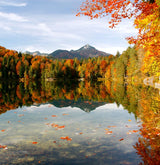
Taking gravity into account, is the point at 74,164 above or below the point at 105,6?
below

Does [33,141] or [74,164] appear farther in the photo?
[33,141]

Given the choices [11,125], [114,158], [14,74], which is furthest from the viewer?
[14,74]

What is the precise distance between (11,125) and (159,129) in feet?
30.1

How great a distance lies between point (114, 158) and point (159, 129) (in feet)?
13.6

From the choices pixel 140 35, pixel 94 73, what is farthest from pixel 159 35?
pixel 94 73

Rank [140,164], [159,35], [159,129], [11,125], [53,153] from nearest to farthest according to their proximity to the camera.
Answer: [140,164]
[53,153]
[159,129]
[11,125]
[159,35]

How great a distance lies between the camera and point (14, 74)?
338 ft

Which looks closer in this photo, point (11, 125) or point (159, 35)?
point (11, 125)

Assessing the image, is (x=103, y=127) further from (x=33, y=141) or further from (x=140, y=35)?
(x=140, y=35)

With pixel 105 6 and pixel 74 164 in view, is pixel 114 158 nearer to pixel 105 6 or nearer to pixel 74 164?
pixel 74 164

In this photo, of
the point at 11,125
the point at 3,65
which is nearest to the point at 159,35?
the point at 11,125

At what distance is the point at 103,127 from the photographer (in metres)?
10.9

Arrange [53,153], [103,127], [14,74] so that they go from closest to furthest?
[53,153], [103,127], [14,74]

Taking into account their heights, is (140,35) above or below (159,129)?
above
